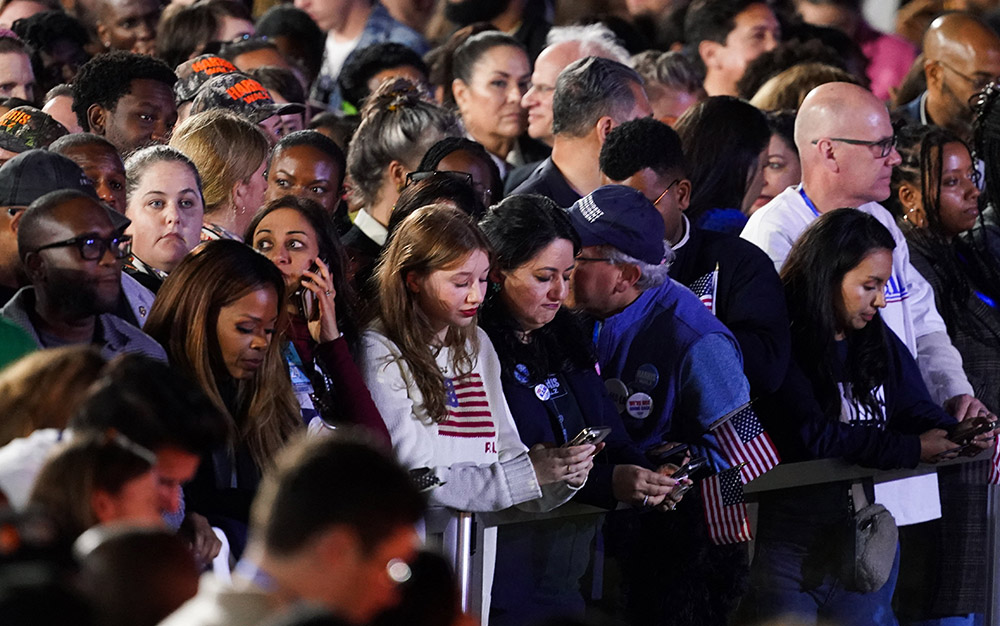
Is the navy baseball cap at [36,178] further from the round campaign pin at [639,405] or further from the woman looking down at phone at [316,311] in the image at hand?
the round campaign pin at [639,405]

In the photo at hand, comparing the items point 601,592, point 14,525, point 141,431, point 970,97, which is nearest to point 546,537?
point 601,592

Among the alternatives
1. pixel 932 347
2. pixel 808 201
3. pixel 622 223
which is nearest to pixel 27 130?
pixel 622 223

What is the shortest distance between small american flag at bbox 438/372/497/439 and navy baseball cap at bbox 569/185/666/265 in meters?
0.76

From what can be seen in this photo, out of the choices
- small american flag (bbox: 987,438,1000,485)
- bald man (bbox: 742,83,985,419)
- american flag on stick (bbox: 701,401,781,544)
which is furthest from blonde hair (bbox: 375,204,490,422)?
small american flag (bbox: 987,438,1000,485)

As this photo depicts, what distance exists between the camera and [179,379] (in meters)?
3.06

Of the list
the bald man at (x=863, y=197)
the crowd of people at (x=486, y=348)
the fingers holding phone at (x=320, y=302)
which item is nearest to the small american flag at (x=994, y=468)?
the crowd of people at (x=486, y=348)

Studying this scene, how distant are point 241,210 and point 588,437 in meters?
1.35

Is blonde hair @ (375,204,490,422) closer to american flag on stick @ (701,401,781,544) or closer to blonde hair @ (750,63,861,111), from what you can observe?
american flag on stick @ (701,401,781,544)

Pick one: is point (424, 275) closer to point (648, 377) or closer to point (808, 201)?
point (648, 377)

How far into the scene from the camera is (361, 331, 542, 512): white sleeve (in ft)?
14.5

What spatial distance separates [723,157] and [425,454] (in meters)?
2.32

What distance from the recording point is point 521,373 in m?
4.77

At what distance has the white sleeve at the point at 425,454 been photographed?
441cm

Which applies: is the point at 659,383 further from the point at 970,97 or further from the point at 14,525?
the point at 970,97
